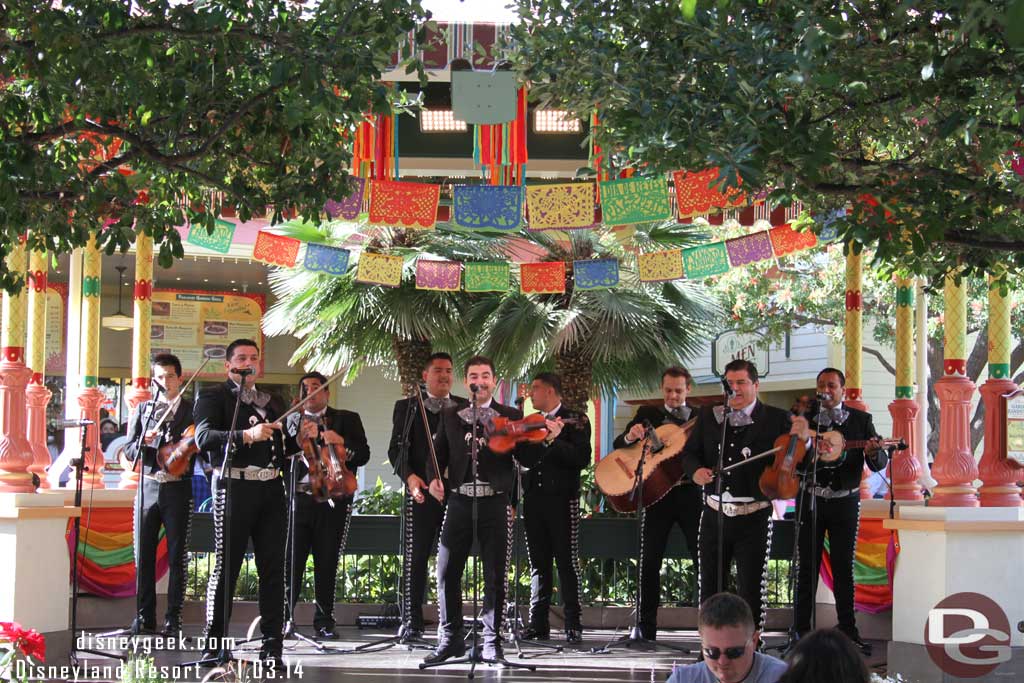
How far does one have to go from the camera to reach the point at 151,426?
879cm

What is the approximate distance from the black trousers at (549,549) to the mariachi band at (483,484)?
0.01 metres

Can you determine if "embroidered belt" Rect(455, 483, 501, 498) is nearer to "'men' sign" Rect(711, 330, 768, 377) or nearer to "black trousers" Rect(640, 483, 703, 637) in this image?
"black trousers" Rect(640, 483, 703, 637)

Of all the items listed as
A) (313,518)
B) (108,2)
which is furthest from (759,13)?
(313,518)

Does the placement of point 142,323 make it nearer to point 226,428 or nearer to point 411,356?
point 411,356

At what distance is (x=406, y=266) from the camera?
1144 centimetres

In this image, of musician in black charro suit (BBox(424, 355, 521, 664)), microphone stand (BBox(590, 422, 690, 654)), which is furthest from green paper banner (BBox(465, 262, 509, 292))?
musician in black charro suit (BBox(424, 355, 521, 664))

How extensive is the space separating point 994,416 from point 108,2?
21.8 ft

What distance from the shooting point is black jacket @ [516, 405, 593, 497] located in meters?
8.87

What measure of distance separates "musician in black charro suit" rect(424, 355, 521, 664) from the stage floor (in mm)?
286

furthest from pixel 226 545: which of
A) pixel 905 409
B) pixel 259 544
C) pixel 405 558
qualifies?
pixel 905 409

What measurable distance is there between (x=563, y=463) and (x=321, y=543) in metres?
2.07

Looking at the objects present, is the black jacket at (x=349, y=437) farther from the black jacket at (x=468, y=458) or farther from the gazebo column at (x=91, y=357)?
the gazebo column at (x=91, y=357)

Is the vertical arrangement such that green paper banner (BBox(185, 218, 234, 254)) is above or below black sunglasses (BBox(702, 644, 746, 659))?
above

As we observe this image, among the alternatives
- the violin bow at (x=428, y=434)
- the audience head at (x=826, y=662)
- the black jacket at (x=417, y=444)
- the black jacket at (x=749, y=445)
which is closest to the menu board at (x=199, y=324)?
the black jacket at (x=417, y=444)
